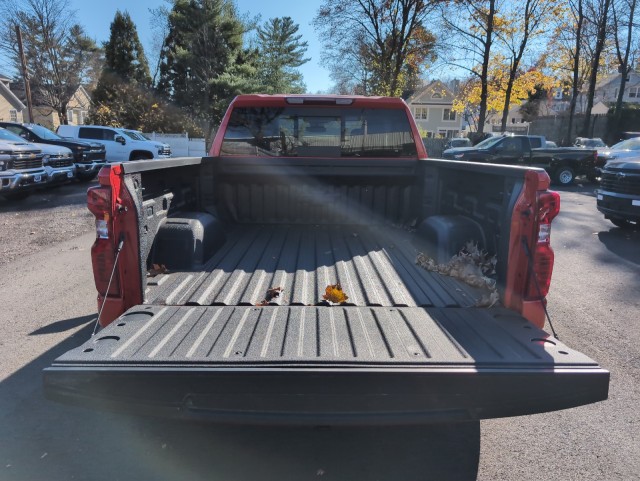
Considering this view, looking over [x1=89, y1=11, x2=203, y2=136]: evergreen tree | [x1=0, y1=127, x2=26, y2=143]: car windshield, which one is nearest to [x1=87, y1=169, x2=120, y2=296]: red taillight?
[x1=0, y1=127, x2=26, y2=143]: car windshield

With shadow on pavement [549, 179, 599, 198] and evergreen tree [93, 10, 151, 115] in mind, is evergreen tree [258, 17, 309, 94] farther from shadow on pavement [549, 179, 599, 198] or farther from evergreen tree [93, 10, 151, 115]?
shadow on pavement [549, 179, 599, 198]

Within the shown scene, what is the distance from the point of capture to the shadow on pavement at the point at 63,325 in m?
4.44

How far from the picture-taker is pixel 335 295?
3.07m

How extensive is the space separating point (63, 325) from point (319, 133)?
3.26m

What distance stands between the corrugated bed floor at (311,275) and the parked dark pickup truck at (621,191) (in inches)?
267

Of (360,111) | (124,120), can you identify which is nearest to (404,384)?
(360,111)

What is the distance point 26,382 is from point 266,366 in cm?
250

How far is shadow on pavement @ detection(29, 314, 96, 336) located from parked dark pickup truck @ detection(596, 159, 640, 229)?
9607 mm

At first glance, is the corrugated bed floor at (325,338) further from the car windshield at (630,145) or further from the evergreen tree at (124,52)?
the evergreen tree at (124,52)

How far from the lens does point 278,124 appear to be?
15.9ft

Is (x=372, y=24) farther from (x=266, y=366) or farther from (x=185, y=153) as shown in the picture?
(x=266, y=366)

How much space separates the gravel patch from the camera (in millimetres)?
7886

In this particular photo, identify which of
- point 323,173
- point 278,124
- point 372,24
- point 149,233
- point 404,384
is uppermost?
point 372,24

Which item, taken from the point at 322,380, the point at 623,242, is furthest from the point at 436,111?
the point at 322,380
